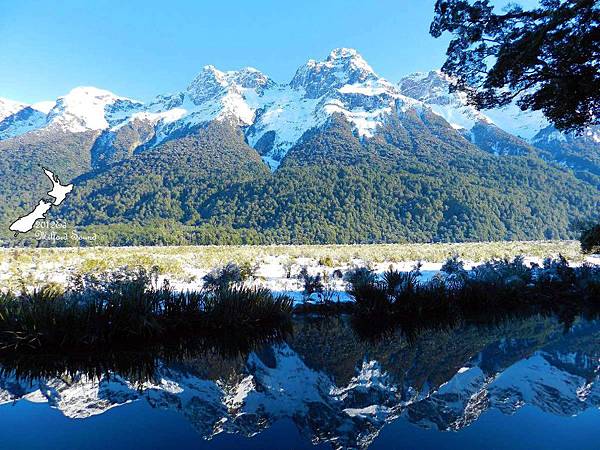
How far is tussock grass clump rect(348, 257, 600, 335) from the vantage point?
738cm

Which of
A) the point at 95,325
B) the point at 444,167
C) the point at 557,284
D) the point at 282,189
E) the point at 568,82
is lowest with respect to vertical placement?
the point at 95,325

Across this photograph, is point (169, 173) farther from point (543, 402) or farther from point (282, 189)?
point (543, 402)

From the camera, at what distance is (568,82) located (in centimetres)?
790

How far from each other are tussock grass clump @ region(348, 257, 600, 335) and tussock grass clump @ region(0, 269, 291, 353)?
6.05 feet

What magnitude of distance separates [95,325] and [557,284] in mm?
11118

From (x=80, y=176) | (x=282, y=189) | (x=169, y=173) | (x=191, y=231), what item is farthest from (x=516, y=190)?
(x=80, y=176)

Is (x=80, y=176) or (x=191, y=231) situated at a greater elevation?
(x=80, y=176)

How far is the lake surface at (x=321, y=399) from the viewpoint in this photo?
2.95 meters

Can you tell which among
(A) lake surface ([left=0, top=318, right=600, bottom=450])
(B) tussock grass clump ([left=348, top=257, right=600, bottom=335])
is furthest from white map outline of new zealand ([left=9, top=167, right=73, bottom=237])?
(B) tussock grass clump ([left=348, top=257, right=600, bottom=335])

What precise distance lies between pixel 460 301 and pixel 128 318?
259 inches

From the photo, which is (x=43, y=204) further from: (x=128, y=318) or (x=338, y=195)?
(x=338, y=195)

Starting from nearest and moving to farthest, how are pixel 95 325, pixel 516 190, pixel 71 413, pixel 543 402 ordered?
pixel 71 413 < pixel 543 402 < pixel 95 325 < pixel 516 190

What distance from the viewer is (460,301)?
8352 mm

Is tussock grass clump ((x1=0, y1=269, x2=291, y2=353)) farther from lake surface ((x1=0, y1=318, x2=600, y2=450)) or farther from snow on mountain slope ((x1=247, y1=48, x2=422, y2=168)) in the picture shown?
snow on mountain slope ((x1=247, y1=48, x2=422, y2=168))
